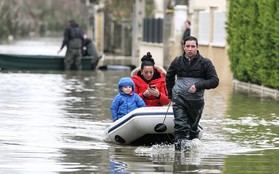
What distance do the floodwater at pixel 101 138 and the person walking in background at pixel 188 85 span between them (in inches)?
13.1

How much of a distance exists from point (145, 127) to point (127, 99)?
0.96 metres

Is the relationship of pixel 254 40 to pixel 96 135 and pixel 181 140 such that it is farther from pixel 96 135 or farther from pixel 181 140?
pixel 181 140

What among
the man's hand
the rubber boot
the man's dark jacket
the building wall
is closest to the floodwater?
the rubber boot

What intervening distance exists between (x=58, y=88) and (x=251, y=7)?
18.2 feet

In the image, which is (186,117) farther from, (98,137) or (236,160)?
(98,137)

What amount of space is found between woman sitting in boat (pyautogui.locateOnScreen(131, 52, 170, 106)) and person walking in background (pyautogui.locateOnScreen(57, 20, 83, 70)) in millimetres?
23707

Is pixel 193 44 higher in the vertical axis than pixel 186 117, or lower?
higher

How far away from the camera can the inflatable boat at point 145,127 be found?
15.6 meters

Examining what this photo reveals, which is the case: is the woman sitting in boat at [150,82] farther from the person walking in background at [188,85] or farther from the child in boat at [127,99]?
the person walking in background at [188,85]

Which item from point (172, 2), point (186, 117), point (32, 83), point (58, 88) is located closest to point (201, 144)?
point (186, 117)

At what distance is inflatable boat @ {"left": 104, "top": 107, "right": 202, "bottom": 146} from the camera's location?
15594 mm

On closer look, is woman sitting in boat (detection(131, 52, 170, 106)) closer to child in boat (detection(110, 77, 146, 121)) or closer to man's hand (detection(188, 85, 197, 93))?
child in boat (detection(110, 77, 146, 121))

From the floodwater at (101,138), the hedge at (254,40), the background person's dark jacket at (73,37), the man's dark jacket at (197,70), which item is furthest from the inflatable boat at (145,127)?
the background person's dark jacket at (73,37)

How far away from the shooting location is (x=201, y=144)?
1586 centimetres
